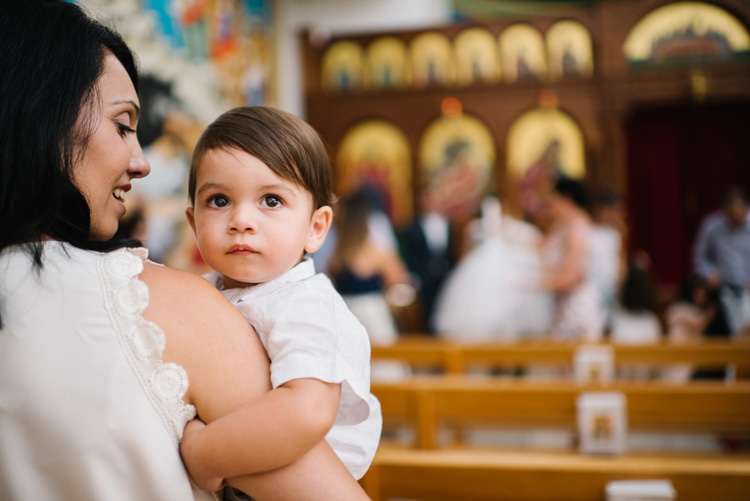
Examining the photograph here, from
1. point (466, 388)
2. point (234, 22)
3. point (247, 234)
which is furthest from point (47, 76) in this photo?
point (234, 22)

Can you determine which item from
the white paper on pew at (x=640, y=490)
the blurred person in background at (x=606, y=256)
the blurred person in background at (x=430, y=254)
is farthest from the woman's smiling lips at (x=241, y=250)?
the blurred person in background at (x=430, y=254)

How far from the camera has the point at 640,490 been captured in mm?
1852

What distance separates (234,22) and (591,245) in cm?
581

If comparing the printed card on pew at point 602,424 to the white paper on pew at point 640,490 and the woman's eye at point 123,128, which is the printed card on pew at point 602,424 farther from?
the woman's eye at point 123,128

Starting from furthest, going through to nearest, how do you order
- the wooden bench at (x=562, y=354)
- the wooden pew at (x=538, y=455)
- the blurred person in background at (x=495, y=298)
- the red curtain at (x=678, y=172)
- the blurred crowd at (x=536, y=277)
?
the red curtain at (x=678, y=172), the blurred person in background at (x=495, y=298), the blurred crowd at (x=536, y=277), the wooden bench at (x=562, y=354), the wooden pew at (x=538, y=455)

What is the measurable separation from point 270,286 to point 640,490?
1279mm

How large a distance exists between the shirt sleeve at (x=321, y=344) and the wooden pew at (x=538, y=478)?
0.95 m

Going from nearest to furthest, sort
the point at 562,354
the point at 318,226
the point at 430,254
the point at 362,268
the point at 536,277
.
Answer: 1. the point at 318,226
2. the point at 562,354
3. the point at 362,268
4. the point at 536,277
5. the point at 430,254

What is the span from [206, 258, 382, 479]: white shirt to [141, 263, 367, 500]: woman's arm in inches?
2.0

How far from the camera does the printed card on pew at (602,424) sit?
250 centimetres

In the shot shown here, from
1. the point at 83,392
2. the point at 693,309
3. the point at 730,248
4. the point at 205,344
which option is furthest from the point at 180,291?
the point at 730,248

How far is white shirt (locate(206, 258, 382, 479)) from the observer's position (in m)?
1.11

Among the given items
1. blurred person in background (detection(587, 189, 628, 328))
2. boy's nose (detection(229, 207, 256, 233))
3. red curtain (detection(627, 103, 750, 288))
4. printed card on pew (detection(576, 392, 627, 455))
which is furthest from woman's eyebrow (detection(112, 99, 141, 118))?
red curtain (detection(627, 103, 750, 288))

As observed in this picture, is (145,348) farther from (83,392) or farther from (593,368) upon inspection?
(593,368)
